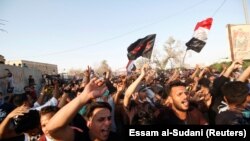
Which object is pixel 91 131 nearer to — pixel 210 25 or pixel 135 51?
pixel 135 51

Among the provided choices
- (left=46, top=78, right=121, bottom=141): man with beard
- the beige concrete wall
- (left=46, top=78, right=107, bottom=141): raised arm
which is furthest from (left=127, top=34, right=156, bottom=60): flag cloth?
the beige concrete wall

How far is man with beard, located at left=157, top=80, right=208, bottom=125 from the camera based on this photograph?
4.21 m

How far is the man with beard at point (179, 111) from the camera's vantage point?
4.21m

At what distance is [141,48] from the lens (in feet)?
31.2

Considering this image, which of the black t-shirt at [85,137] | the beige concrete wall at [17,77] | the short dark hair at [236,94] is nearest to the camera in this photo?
the black t-shirt at [85,137]

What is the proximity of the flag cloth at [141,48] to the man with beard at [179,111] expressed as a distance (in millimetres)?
4644

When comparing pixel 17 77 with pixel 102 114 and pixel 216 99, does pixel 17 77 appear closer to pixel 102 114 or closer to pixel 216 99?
pixel 216 99

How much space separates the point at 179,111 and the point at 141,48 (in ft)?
17.4

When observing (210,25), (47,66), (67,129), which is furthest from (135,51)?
(47,66)

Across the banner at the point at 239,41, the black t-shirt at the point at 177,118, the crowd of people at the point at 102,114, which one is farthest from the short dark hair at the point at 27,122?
the banner at the point at 239,41

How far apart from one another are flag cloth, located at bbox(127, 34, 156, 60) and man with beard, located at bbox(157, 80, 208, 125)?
15.2 ft

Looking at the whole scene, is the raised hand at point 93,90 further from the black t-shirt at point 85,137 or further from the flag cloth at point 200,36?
the flag cloth at point 200,36

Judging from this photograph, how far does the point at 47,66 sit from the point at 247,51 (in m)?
56.1

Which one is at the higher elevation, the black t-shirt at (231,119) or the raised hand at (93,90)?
the raised hand at (93,90)
